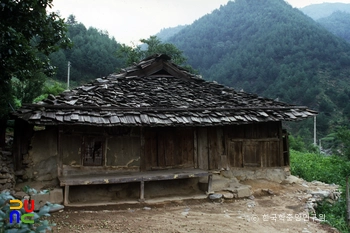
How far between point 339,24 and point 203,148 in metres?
88.5

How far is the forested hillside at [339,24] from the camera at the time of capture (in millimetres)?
71250

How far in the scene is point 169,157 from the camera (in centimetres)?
920

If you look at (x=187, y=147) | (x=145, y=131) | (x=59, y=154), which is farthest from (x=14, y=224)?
(x=187, y=147)

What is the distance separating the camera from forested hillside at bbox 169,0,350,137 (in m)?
37.2

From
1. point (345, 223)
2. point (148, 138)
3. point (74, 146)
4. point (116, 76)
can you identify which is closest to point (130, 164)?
point (148, 138)

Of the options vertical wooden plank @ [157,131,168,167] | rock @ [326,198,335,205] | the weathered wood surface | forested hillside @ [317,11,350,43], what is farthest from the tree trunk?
forested hillside @ [317,11,350,43]

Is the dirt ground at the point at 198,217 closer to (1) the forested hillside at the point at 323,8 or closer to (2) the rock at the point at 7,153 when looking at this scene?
(2) the rock at the point at 7,153

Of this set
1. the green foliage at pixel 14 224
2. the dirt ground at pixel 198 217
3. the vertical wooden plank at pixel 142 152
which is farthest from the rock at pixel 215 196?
the green foliage at pixel 14 224

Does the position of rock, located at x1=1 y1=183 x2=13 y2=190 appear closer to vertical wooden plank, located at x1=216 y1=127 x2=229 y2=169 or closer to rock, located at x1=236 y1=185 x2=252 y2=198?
vertical wooden plank, located at x1=216 y1=127 x2=229 y2=169

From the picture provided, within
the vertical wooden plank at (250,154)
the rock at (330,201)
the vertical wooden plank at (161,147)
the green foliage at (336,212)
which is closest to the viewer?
the green foliage at (336,212)

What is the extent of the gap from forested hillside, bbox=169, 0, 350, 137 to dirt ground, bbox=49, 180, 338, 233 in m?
29.3

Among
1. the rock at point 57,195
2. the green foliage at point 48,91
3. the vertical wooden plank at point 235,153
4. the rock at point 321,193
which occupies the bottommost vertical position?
the rock at point 321,193

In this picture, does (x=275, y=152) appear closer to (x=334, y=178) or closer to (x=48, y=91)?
(x=334, y=178)

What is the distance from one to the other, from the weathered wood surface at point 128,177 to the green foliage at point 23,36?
9.04ft
